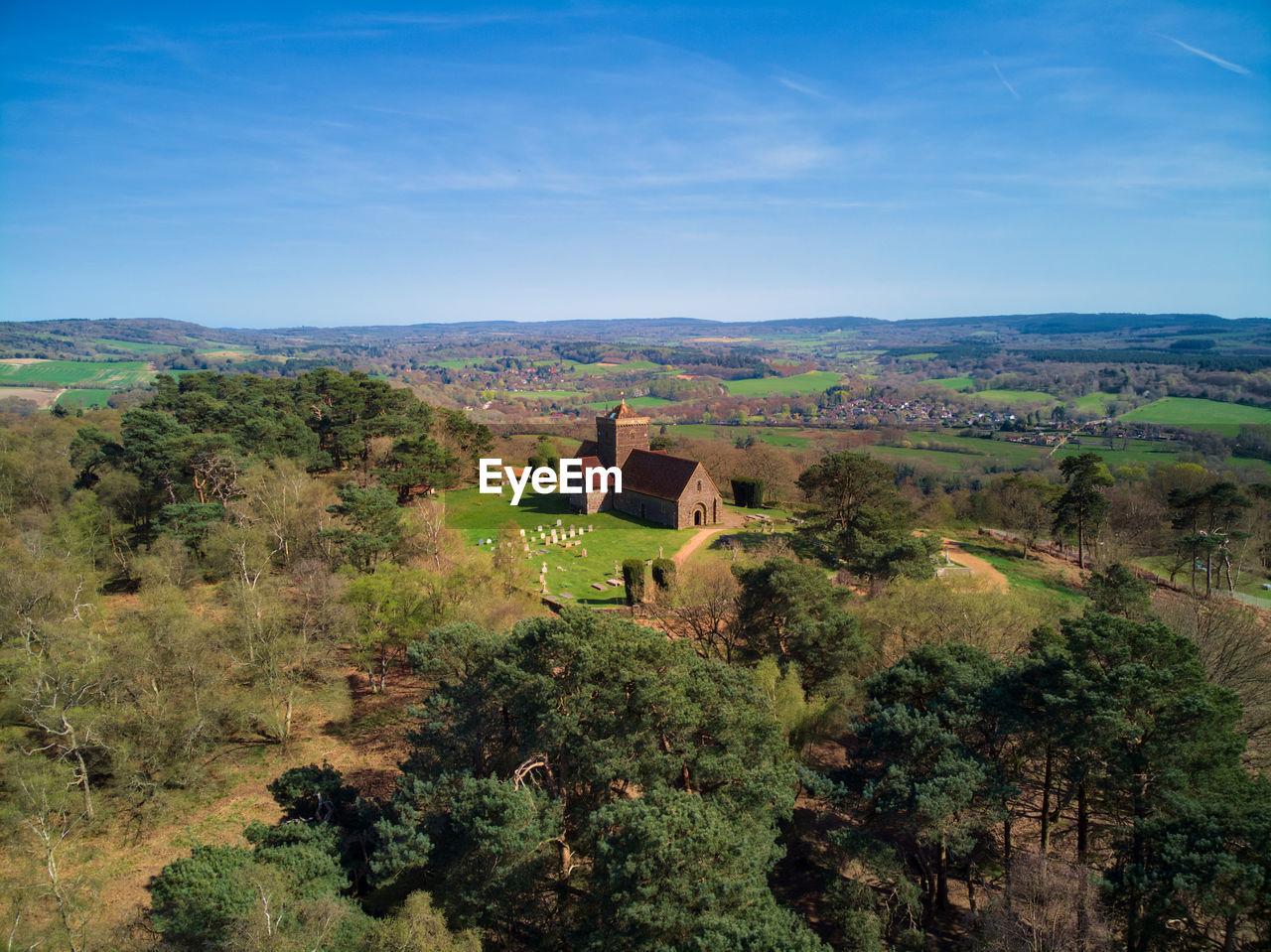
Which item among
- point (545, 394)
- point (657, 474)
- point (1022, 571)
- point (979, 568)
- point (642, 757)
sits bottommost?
point (1022, 571)

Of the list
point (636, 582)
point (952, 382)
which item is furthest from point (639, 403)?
point (636, 582)

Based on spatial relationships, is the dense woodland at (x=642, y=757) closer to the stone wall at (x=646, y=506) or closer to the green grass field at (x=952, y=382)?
the stone wall at (x=646, y=506)

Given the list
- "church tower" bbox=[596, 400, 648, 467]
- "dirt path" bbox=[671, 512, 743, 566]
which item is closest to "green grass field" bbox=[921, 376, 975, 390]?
"church tower" bbox=[596, 400, 648, 467]

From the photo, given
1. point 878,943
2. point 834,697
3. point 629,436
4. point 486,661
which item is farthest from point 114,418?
point 878,943

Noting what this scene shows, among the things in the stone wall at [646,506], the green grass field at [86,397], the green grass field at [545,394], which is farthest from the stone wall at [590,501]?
the green grass field at [545,394]

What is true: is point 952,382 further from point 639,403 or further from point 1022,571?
point 1022,571

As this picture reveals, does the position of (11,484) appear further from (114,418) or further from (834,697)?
(834,697)

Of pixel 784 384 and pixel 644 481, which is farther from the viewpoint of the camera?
pixel 784 384
